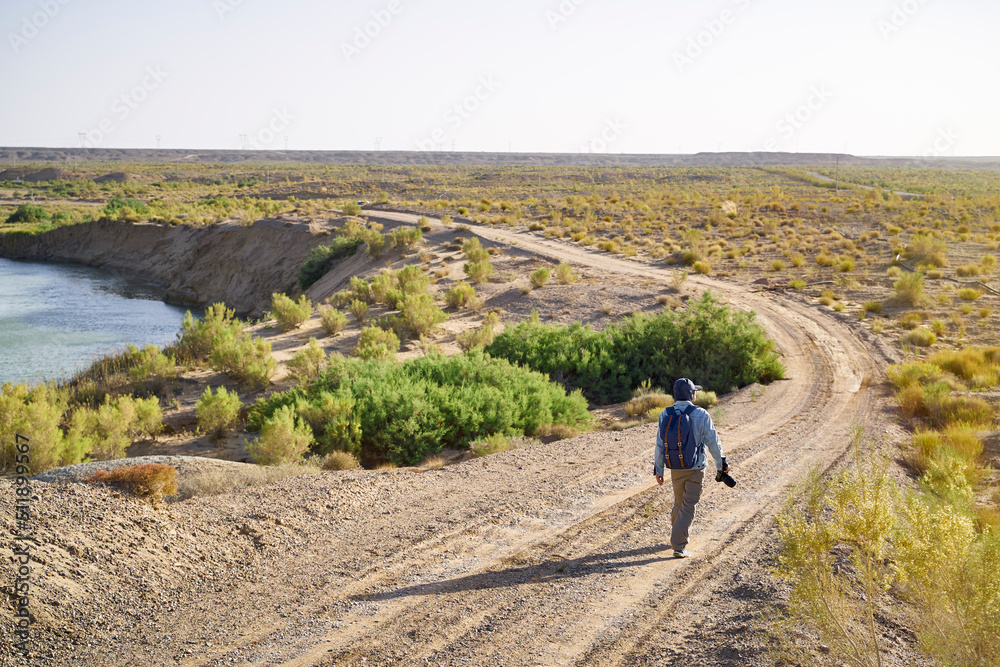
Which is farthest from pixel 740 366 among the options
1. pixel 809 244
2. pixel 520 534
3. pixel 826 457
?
pixel 809 244

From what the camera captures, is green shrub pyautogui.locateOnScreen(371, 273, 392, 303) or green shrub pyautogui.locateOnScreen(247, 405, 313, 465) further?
green shrub pyautogui.locateOnScreen(371, 273, 392, 303)

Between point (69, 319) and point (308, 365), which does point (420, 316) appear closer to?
point (308, 365)

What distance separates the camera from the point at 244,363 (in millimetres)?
16688

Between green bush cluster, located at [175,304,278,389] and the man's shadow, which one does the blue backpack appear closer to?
the man's shadow

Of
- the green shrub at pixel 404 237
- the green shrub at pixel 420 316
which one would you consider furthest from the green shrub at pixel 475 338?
the green shrub at pixel 404 237

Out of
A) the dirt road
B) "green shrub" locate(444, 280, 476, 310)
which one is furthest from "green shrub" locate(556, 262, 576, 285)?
the dirt road

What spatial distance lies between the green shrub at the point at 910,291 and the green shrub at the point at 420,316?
51.7 feet

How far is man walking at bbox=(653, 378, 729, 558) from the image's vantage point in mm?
7102

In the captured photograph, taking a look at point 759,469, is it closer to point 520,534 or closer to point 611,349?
point 520,534

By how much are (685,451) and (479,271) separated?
885 inches

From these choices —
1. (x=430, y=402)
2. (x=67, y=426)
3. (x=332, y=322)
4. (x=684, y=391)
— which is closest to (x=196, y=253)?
(x=332, y=322)

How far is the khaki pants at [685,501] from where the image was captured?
7.16 metres

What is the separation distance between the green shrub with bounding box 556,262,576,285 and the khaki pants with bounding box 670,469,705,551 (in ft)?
67.6

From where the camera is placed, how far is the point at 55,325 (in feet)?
94.3
